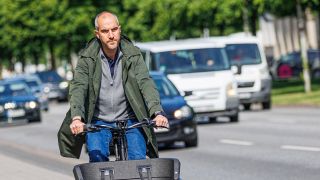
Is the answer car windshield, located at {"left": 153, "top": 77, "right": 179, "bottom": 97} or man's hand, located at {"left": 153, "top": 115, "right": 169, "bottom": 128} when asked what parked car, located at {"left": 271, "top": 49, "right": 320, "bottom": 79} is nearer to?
car windshield, located at {"left": 153, "top": 77, "right": 179, "bottom": 97}

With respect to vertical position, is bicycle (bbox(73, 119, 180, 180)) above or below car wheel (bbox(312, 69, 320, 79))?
above

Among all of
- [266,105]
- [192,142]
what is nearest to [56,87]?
[266,105]

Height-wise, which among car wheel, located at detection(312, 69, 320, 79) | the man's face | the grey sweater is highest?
the man's face

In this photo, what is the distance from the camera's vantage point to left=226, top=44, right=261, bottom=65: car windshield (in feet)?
103

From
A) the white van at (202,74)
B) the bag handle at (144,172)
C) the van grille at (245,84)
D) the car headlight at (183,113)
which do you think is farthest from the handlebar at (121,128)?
the van grille at (245,84)

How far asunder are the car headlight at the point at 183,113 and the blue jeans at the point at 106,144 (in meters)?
11.6

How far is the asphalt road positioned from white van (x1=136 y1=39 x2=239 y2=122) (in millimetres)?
495

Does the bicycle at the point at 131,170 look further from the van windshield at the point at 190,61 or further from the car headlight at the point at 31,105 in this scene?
the car headlight at the point at 31,105

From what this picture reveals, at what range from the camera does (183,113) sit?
19.3 metres

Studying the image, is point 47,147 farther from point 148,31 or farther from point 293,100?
point 148,31

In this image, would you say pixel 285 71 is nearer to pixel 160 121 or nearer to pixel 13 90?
Answer: pixel 13 90

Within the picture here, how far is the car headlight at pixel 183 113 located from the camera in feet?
63.0

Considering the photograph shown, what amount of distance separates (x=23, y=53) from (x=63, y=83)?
1784 centimetres

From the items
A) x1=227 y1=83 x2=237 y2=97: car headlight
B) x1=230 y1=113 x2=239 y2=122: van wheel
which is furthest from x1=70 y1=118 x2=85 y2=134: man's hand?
x1=230 y1=113 x2=239 y2=122: van wheel
